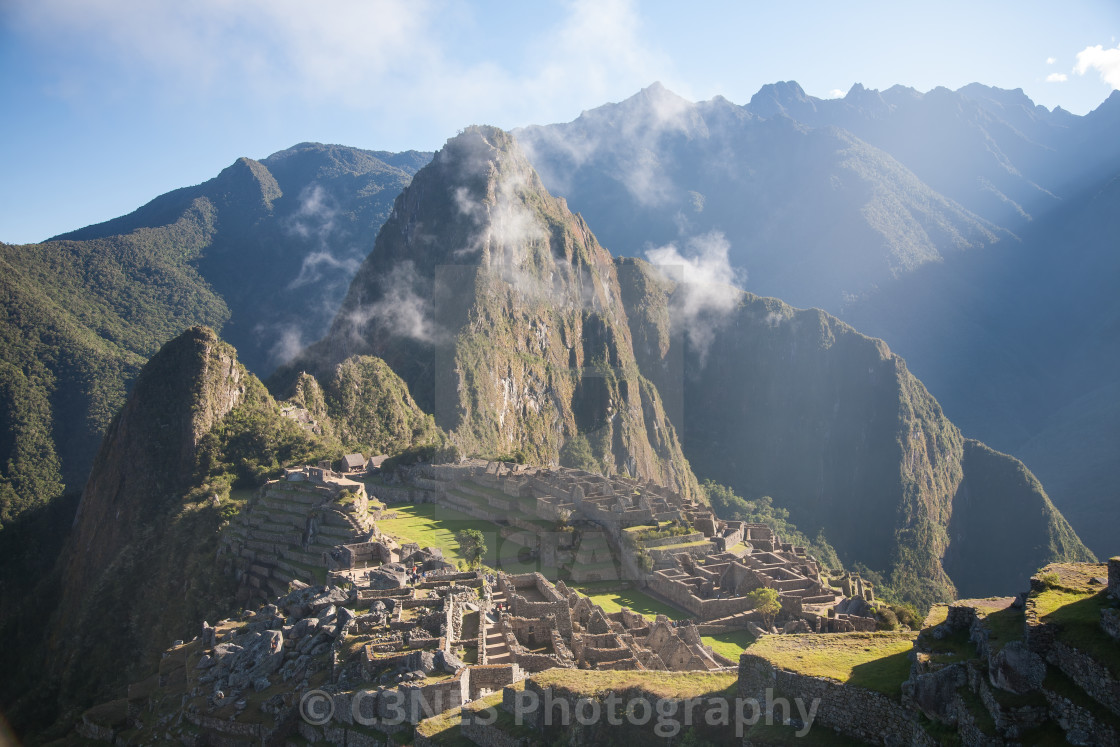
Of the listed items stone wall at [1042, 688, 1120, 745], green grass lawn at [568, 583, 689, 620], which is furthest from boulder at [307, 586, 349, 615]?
stone wall at [1042, 688, 1120, 745]

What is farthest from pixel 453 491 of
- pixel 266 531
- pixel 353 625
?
pixel 353 625

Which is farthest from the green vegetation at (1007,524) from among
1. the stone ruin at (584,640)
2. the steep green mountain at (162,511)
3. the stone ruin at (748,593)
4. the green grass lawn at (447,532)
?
the stone ruin at (584,640)

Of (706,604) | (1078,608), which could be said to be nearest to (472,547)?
(706,604)

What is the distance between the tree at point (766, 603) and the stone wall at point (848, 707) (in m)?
22.5

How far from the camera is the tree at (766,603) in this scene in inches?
1328

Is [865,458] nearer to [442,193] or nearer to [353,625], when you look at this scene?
[442,193]

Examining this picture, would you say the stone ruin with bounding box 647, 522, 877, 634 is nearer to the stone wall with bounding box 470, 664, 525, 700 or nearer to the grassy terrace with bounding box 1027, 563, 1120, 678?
the stone wall with bounding box 470, 664, 525, 700

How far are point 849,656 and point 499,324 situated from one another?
131m

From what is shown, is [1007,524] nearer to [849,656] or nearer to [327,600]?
[327,600]

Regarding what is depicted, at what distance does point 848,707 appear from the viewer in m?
11.1

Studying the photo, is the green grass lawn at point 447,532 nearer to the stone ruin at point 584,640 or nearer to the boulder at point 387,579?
the boulder at point 387,579

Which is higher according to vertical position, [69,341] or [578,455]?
[69,341]

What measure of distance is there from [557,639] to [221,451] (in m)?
58.9

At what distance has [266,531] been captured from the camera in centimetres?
4281
